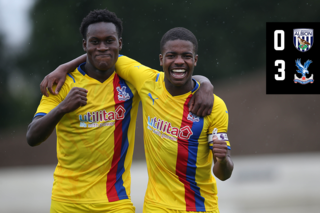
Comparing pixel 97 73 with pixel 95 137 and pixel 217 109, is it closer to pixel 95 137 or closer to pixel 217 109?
pixel 95 137

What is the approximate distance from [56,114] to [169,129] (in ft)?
3.29

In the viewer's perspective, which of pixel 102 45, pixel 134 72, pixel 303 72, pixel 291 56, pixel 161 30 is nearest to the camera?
pixel 102 45

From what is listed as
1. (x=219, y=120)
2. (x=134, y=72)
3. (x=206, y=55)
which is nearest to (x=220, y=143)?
(x=219, y=120)

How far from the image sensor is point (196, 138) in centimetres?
368

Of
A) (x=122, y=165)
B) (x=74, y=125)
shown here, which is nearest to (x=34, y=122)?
(x=74, y=125)

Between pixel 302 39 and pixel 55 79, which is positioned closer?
pixel 55 79

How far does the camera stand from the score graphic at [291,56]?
10398 mm

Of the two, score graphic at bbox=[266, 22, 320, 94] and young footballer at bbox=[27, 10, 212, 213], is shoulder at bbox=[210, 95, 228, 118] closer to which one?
young footballer at bbox=[27, 10, 212, 213]

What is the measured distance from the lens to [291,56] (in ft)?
35.1

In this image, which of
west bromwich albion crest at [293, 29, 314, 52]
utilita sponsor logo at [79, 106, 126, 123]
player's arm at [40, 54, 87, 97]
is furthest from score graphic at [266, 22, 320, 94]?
player's arm at [40, 54, 87, 97]

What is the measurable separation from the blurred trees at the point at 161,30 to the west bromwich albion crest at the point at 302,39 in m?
4.81

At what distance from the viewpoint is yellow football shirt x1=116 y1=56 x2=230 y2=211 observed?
3.63 m

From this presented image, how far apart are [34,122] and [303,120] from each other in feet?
51.7

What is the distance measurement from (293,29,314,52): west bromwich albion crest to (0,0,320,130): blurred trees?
481cm
